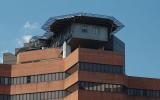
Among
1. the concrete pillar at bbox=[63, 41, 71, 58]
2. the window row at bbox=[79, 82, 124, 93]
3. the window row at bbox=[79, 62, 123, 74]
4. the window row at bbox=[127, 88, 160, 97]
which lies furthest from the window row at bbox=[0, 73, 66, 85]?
the window row at bbox=[127, 88, 160, 97]

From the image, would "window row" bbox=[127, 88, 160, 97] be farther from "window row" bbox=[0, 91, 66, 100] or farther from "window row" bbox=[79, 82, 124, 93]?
"window row" bbox=[0, 91, 66, 100]

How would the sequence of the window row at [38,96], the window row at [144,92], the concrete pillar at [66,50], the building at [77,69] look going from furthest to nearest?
the concrete pillar at [66,50]
the window row at [144,92]
the window row at [38,96]
the building at [77,69]

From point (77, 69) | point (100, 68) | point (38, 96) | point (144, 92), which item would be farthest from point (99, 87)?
point (38, 96)

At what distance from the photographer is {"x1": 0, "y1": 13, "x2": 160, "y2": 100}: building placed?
11188 cm

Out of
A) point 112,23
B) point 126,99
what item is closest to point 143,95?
Result: point 126,99

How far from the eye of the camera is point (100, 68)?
11281cm

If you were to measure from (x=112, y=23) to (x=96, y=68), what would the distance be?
14060mm

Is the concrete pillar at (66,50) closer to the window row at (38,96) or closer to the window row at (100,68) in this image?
the window row at (38,96)

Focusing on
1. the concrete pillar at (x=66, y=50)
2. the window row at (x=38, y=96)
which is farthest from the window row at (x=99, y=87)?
the concrete pillar at (x=66, y=50)

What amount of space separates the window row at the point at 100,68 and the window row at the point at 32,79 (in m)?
9.00

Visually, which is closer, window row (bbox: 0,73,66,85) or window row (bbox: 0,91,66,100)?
window row (bbox: 0,91,66,100)

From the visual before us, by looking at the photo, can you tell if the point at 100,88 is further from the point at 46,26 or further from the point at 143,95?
the point at 46,26

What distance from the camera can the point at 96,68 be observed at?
113 meters

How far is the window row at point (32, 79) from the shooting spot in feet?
396
